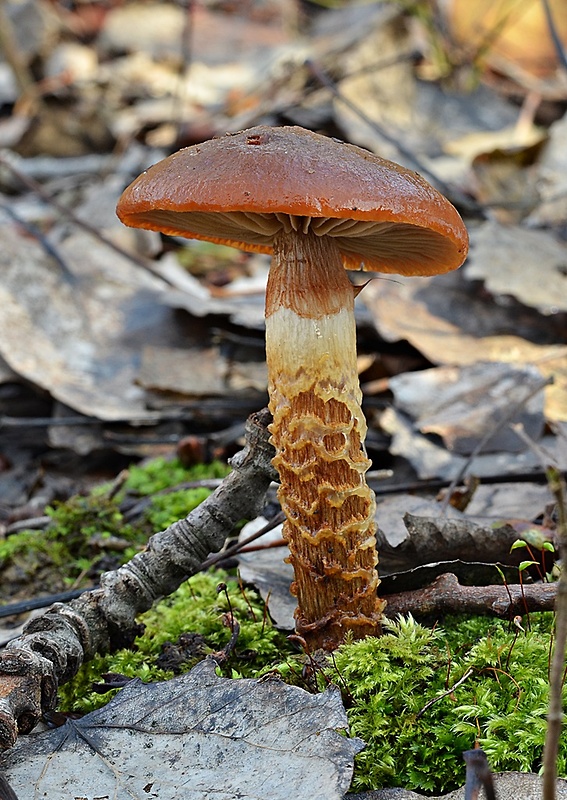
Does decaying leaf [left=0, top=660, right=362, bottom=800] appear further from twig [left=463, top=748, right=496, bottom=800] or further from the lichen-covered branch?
twig [left=463, top=748, right=496, bottom=800]

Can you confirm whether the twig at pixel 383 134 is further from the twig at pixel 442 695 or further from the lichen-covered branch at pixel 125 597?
the twig at pixel 442 695

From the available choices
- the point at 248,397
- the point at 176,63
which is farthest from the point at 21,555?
the point at 176,63

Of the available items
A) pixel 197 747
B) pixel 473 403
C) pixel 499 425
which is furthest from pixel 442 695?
pixel 473 403

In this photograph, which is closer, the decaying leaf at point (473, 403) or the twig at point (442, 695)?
the twig at point (442, 695)

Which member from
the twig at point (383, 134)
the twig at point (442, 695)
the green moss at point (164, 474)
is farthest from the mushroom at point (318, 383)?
the twig at point (383, 134)

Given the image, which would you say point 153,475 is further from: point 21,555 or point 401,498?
point 401,498

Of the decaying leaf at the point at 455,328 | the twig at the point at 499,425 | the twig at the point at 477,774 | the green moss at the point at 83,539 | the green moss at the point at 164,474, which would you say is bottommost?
the twig at the point at 477,774
